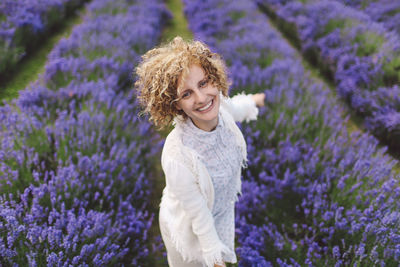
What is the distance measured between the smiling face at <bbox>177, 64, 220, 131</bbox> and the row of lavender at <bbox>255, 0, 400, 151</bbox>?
2.67m

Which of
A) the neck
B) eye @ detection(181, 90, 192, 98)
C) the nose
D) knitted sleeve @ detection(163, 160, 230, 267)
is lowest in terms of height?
knitted sleeve @ detection(163, 160, 230, 267)

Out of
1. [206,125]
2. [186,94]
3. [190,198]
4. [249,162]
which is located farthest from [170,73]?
[249,162]

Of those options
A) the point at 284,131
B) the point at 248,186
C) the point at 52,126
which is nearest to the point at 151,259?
the point at 248,186

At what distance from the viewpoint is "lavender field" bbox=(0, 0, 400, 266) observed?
1.95 m

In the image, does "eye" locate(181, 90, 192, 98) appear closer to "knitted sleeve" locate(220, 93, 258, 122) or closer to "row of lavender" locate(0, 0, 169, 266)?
"knitted sleeve" locate(220, 93, 258, 122)

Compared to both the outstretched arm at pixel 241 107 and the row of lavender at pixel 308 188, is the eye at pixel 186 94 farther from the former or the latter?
the row of lavender at pixel 308 188

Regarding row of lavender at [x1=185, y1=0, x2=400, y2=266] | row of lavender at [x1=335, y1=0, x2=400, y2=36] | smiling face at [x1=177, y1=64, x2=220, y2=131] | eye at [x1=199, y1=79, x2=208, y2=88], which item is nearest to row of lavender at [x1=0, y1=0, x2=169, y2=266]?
row of lavender at [x1=185, y1=0, x2=400, y2=266]

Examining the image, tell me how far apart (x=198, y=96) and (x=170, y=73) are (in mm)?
158

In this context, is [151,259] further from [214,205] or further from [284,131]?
[284,131]

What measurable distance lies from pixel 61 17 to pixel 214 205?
579 cm

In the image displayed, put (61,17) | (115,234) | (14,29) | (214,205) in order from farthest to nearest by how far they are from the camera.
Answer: (61,17) < (14,29) < (115,234) < (214,205)

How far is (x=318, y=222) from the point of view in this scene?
231 centimetres

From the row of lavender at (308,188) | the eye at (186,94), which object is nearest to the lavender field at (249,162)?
the row of lavender at (308,188)

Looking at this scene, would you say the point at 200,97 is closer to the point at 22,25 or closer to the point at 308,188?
the point at 308,188
